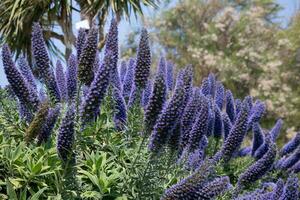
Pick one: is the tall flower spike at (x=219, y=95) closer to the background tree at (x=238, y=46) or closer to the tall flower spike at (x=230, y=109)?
the tall flower spike at (x=230, y=109)

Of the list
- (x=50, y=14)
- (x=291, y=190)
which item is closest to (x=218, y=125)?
(x=291, y=190)

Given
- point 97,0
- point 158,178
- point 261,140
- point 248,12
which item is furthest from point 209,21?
point 158,178

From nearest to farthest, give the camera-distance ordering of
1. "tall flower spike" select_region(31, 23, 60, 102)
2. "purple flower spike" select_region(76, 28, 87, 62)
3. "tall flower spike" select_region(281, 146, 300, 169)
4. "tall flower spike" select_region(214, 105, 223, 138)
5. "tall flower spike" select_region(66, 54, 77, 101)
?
1. "tall flower spike" select_region(31, 23, 60, 102)
2. "purple flower spike" select_region(76, 28, 87, 62)
3. "tall flower spike" select_region(66, 54, 77, 101)
4. "tall flower spike" select_region(214, 105, 223, 138)
5. "tall flower spike" select_region(281, 146, 300, 169)

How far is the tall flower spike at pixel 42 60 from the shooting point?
2428 millimetres

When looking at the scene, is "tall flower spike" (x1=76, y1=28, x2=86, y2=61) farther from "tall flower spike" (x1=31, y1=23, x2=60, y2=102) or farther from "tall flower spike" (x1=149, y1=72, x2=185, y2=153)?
"tall flower spike" (x1=149, y1=72, x2=185, y2=153)

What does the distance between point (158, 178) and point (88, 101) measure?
452mm

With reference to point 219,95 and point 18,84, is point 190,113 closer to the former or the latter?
point 18,84

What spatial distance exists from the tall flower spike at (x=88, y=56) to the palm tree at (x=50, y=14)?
40.7 feet

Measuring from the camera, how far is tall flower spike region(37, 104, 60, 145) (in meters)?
2.18

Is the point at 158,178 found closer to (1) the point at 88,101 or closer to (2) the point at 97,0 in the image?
(1) the point at 88,101

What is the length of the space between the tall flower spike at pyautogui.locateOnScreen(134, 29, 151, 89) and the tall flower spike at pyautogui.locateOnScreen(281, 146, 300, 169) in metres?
1.89

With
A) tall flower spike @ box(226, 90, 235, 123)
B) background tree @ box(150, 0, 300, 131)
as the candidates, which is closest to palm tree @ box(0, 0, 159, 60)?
background tree @ box(150, 0, 300, 131)

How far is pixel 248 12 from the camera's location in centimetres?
2392

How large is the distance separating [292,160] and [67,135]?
7.75 ft
